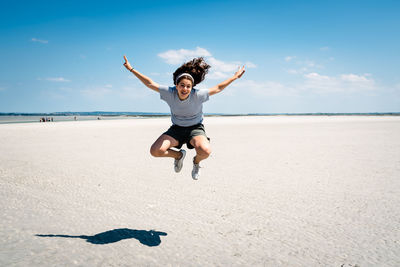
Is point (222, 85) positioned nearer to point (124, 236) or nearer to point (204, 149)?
point (204, 149)

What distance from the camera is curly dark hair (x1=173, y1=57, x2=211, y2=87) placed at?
530 centimetres

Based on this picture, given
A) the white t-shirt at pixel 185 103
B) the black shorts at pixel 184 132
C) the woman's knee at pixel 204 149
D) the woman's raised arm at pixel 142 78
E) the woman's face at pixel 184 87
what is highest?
the woman's raised arm at pixel 142 78

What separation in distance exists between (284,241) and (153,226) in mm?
2133

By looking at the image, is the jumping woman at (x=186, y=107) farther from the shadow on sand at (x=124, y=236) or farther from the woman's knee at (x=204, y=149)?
the shadow on sand at (x=124, y=236)

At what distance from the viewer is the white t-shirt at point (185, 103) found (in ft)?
15.9

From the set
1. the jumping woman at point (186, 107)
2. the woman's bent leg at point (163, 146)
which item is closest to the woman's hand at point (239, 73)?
the jumping woman at point (186, 107)

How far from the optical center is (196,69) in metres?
5.29

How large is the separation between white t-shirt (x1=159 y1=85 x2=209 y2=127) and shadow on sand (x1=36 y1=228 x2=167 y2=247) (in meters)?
2.01

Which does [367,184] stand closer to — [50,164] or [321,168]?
[321,168]

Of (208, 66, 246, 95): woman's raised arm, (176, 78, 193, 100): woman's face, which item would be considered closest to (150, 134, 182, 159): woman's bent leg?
(176, 78, 193, 100): woman's face

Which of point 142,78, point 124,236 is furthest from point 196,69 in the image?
point 124,236

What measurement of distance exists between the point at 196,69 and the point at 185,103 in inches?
34.2

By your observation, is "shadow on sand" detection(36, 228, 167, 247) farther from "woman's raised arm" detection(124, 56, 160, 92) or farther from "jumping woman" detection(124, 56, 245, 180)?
"woman's raised arm" detection(124, 56, 160, 92)

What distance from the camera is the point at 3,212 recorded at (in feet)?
16.4
